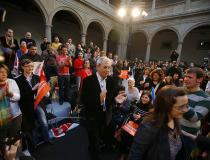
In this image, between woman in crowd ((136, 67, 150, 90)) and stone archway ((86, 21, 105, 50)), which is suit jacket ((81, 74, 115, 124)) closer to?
woman in crowd ((136, 67, 150, 90))

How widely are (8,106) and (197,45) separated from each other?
1810cm

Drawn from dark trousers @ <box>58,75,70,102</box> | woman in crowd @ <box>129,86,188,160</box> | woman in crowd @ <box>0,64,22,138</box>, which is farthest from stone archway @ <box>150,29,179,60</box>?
woman in crowd @ <box>129,86,188,160</box>

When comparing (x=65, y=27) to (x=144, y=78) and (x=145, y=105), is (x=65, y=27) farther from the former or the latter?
(x=145, y=105)

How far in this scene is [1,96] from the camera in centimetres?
238

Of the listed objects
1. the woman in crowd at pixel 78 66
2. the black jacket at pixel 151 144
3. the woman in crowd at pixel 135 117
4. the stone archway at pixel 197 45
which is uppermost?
the stone archway at pixel 197 45

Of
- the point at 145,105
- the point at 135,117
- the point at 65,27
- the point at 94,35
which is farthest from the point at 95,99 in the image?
the point at 94,35

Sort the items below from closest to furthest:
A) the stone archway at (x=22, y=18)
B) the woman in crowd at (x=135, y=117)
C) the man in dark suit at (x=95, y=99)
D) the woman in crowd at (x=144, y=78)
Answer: the man in dark suit at (x=95, y=99) → the woman in crowd at (x=135, y=117) → the woman in crowd at (x=144, y=78) → the stone archway at (x=22, y=18)

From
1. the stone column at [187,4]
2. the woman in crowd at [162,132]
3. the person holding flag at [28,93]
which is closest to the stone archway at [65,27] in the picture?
the stone column at [187,4]

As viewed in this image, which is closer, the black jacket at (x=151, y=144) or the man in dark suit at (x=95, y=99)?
the black jacket at (x=151, y=144)

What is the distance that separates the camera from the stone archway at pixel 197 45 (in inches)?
622

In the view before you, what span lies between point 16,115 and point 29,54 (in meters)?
2.17

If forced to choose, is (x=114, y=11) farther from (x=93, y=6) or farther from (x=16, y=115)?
(x=16, y=115)

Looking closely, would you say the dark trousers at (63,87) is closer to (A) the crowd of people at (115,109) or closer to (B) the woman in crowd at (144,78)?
(A) the crowd of people at (115,109)

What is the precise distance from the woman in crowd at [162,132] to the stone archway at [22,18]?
10.4m
